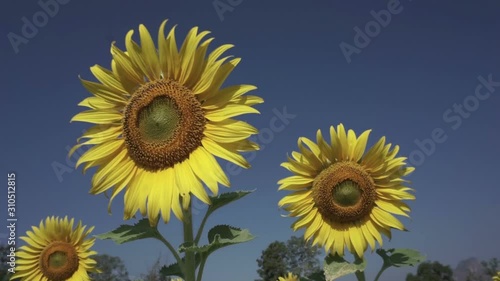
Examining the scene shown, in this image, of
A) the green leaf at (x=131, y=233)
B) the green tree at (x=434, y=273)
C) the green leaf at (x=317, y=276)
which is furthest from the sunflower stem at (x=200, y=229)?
the green tree at (x=434, y=273)

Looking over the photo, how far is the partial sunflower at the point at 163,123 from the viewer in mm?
4680

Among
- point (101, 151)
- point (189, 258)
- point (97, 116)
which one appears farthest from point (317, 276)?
point (97, 116)

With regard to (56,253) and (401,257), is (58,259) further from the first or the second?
(401,257)

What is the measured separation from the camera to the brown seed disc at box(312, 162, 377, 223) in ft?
26.6

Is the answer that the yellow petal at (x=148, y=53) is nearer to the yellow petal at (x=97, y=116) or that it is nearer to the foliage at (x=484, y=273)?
the yellow petal at (x=97, y=116)

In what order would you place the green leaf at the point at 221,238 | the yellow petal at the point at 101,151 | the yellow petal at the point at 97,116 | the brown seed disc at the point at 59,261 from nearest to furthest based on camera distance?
1. the green leaf at the point at 221,238
2. the yellow petal at the point at 101,151
3. the yellow petal at the point at 97,116
4. the brown seed disc at the point at 59,261

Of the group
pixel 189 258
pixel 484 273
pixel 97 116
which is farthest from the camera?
pixel 484 273

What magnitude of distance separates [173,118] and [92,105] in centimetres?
92

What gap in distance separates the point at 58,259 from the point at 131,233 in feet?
28.1

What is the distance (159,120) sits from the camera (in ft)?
17.0

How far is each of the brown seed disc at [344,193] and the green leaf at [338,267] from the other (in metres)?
0.83

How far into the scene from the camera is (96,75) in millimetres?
5188

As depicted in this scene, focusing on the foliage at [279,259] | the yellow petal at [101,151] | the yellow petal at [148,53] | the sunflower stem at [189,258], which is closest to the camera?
the sunflower stem at [189,258]

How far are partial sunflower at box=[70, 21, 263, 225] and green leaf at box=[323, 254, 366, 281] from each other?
2.95 metres
